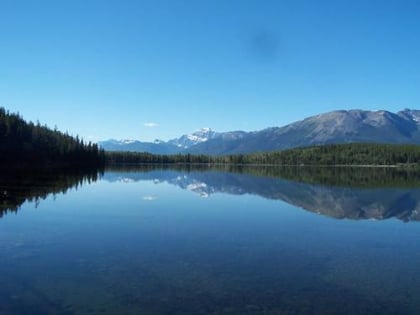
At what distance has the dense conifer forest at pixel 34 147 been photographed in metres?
120

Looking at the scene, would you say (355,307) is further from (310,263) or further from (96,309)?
(96,309)

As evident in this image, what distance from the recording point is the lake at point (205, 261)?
50.3 ft

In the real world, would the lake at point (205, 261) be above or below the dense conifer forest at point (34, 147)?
below

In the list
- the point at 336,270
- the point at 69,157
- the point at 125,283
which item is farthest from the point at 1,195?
the point at 69,157

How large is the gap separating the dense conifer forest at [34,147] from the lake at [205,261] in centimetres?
8591

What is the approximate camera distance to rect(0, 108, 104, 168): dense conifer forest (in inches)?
4737

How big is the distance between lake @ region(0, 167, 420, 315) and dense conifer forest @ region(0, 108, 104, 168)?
85912 millimetres

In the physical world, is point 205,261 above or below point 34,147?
below

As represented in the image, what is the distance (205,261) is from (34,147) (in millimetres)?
126758

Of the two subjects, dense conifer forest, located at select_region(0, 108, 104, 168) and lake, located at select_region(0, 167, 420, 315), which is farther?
dense conifer forest, located at select_region(0, 108, 104, 168)

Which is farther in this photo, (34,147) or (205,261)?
(34,147)

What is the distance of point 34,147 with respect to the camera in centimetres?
13512

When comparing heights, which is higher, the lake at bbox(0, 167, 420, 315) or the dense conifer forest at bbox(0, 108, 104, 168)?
the dense conifer forest at bbox(0, 108, 104, 168)

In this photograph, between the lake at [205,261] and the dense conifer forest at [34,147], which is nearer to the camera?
the lake at [205,261]
